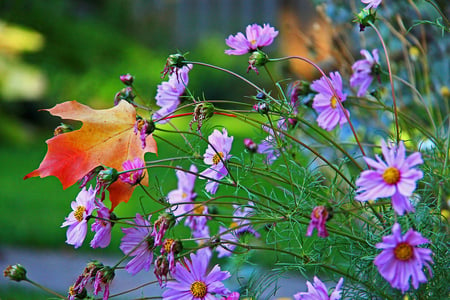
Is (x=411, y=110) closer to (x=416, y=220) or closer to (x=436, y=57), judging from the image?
(x=436, y=57)

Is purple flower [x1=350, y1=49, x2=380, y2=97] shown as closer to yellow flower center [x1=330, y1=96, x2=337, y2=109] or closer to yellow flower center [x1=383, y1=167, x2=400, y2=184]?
yellow flower center [x1=330, y1=96, x2=337, y2=109]

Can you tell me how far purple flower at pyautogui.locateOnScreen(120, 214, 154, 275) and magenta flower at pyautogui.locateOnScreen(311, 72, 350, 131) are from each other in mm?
323

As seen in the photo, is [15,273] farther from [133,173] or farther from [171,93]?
[171,93]

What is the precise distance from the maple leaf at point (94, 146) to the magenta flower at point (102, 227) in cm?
2

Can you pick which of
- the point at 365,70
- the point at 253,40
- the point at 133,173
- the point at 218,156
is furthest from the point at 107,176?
the point at 365,70

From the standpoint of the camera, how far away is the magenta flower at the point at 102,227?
0.79m

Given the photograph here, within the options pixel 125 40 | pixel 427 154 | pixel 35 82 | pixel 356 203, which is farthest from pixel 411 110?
pixel 125 40

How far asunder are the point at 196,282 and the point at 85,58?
5013 millimetres

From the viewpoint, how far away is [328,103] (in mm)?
958

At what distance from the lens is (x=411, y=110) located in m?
1.92

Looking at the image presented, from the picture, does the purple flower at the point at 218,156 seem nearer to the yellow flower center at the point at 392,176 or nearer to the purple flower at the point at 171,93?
the purple flower at the point at 171,93

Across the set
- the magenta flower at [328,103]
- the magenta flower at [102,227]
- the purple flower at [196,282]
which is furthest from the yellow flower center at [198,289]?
the magenta flower at [328,103]

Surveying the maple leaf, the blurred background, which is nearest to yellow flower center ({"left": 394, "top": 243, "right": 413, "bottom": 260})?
the maple leaf

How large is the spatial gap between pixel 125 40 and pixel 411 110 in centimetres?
513
